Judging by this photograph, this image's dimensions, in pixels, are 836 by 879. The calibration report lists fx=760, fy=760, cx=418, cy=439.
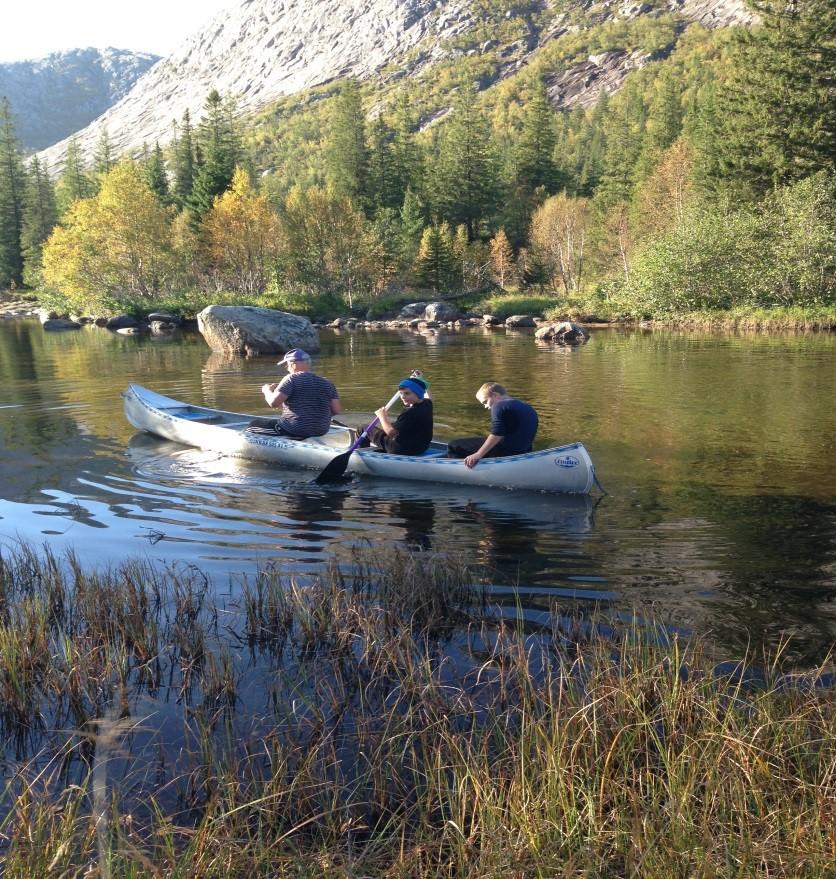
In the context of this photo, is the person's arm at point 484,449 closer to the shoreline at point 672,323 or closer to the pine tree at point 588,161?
the shoreline at point 672,323

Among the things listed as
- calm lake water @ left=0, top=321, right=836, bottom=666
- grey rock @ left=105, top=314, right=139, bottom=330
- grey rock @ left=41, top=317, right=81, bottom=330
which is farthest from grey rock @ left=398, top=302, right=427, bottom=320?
calm lake water @ left=0, top=321, right=836, bottom=666

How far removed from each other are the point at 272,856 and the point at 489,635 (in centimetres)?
268

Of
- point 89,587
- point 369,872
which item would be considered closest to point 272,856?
point 369,872

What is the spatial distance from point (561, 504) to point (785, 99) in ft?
142

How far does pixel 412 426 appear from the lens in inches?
420

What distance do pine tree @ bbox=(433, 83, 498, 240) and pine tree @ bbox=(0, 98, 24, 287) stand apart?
147 feet

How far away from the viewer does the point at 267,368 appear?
25.5 m

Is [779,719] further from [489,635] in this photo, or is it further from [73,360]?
[73,360]

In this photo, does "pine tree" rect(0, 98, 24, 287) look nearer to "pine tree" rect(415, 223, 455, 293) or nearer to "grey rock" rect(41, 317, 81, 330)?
"grey rock" rect(41, 317, 81, 330)

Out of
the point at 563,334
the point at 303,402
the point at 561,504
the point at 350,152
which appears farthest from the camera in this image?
the point at 350,152

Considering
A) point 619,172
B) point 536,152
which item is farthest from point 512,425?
point 536,152

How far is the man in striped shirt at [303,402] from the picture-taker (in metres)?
11.6

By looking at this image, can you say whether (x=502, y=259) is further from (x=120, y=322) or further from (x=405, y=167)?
(x=120, y=322)

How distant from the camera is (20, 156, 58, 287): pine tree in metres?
77.4
